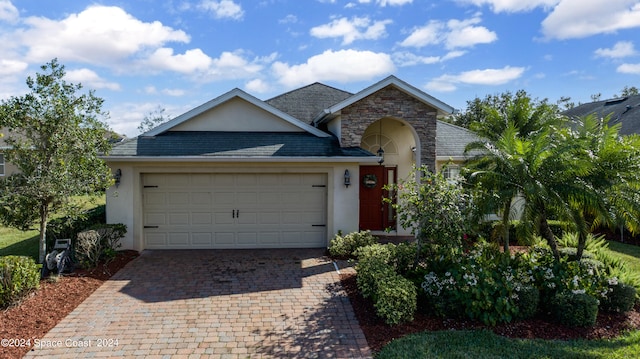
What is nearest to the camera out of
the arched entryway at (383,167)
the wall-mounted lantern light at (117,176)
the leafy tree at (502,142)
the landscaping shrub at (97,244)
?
the leafy tree at (502,142)

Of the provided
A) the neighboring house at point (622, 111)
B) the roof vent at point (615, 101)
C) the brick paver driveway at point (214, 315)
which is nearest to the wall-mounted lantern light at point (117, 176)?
the brick paver driveway at point (214, 315)

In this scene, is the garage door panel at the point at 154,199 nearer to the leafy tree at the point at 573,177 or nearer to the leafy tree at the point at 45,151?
the leafy tree at the point at 45,151

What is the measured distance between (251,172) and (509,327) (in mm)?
Result: 7708

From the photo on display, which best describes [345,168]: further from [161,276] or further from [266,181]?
[161,276]

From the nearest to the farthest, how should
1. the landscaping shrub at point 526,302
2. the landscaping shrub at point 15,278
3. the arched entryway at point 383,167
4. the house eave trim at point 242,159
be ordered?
the landscaping shrub at point 526,302 < the landscaping shrub at point 15,278 < the house eave trim at point 242,159 < the arched entryway at point 383,167

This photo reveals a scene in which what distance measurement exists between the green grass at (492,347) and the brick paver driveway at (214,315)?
0.70 m

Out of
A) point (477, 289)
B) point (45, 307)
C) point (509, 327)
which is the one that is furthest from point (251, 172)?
point (509, 327)

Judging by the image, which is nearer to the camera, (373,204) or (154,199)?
(154,199)

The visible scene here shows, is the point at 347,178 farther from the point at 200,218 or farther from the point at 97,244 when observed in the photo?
the point at 97,244

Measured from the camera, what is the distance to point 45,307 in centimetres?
686

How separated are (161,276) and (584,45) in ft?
69.4

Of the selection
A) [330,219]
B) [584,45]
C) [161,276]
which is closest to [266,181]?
[330,219]

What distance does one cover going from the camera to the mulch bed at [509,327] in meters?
6.10

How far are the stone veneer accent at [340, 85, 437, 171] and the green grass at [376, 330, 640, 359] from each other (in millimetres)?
6770
